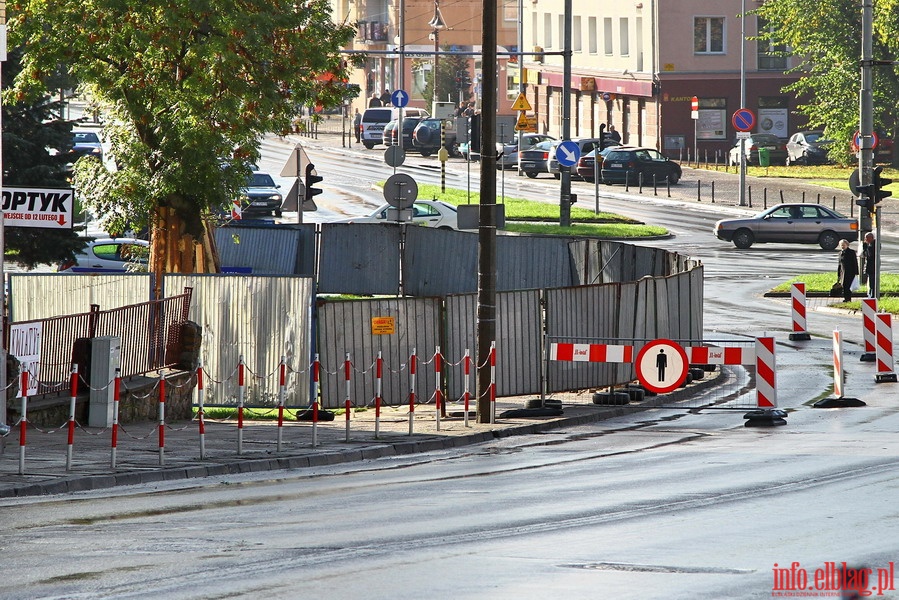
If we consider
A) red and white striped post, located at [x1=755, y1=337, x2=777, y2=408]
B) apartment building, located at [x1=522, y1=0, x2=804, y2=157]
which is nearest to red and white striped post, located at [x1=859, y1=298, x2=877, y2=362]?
red and white striped post, located at [x1=755, y1=337, x2=777, y2=408]

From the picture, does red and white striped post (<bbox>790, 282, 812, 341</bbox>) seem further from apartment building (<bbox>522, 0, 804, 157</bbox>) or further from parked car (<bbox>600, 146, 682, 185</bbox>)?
apartment building (<bbox>522, 0, 804, 157</bbox>)

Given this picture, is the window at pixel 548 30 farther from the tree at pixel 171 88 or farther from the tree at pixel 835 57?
the tree at pixel 171 88

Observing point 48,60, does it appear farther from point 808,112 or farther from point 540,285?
point 808,112

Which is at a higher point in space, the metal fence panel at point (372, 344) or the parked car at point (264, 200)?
the parked car at point (264, 200)

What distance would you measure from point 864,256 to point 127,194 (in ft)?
51.9

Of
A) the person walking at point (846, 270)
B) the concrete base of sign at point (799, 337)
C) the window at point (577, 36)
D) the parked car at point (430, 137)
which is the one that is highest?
the window at point (577, 36)

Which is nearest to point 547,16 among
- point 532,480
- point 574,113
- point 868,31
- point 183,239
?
point 574,113

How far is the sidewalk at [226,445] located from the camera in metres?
15.5

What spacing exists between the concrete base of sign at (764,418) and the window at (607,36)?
58550mm

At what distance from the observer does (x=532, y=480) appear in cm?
1533

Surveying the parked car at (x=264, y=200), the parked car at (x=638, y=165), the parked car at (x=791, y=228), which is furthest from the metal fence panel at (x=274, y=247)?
the parked car at (x=638, y=165)

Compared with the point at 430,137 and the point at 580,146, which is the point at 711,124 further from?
the point at 430,137

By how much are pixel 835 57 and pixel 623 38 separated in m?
14.6

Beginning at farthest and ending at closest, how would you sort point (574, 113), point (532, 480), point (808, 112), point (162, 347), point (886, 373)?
point (574, 113) → point (808, 112) → point (886, 373) → point (162, 347) → point (532, 480)
